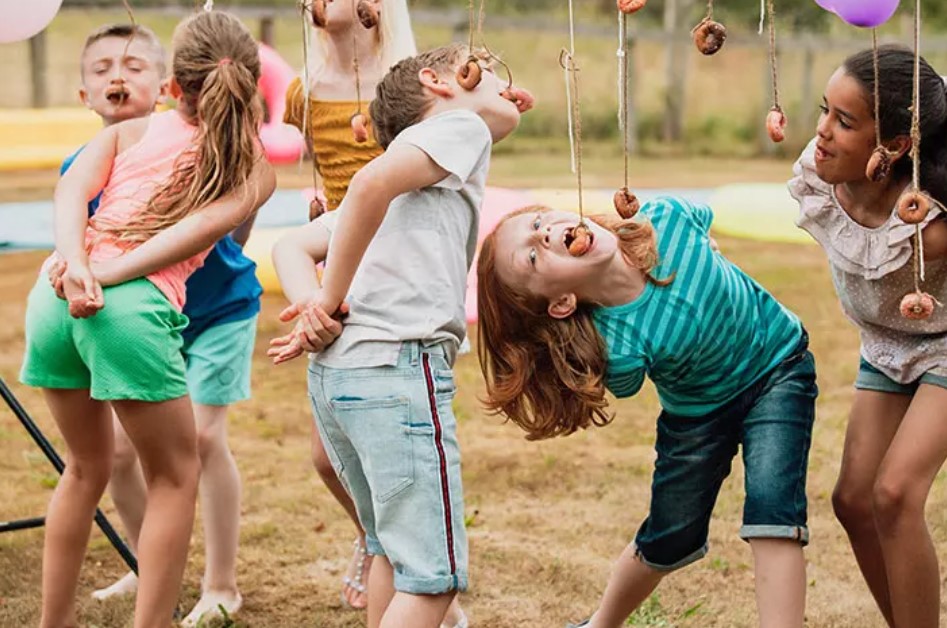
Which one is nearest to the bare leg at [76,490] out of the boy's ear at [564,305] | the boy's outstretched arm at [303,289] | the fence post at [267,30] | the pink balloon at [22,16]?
the boy's outstretched arm at [303,289]

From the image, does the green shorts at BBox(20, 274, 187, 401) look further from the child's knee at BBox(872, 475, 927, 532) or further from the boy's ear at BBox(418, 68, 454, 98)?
the child's knee at BBox(872, 475, 927, 532)

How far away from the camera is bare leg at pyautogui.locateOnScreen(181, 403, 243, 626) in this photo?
3521 mm

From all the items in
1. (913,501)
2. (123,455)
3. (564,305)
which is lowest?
(123,455)

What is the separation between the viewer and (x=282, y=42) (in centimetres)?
1814

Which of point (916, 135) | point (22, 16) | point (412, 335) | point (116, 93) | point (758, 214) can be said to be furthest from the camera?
point (758, 214)

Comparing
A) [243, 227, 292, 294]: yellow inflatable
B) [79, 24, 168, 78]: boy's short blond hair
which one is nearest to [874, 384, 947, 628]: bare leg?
[79, 24, 168, 78]: boy's short blond hair

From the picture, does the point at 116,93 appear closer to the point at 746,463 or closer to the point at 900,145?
the point at 746,463

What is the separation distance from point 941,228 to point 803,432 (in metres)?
0.50

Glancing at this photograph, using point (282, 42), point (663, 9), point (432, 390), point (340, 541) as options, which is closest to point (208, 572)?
point (340, 541)

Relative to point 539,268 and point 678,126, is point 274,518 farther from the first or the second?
point 678,126

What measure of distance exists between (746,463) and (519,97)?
882mm

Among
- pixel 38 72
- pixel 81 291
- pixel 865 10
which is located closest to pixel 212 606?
pixel 81 291

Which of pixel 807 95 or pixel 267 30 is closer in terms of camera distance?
pixel 267 30

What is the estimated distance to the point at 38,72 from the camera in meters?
13.6
